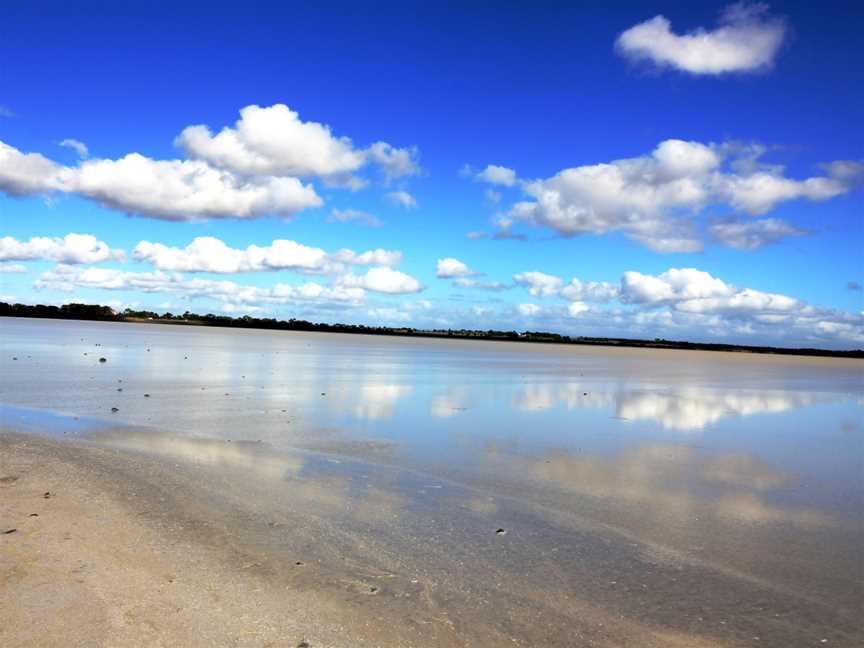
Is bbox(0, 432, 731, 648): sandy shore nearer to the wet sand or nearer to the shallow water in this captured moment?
the wet sand

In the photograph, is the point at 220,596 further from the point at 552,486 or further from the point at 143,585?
the point at 552,486

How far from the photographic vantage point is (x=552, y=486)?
32.2ft

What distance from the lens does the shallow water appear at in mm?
5820

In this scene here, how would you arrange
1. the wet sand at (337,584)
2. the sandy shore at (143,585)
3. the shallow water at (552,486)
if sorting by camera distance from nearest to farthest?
the sandy shore at (143,585)
the wet sand at (337,584)
the shallow water at (552,486)

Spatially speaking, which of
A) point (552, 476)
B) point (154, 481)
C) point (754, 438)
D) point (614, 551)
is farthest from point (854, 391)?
point (154, 481)

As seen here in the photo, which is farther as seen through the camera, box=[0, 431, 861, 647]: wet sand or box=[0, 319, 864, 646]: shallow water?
box=[0, 319, 864, 646]: shallow water

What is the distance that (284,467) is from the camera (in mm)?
10250

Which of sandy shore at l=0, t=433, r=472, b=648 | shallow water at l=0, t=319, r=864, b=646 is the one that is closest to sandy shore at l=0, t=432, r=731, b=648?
sandy shore at l=0, t=433, r=472, b=648

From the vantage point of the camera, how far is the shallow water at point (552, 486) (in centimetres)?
582

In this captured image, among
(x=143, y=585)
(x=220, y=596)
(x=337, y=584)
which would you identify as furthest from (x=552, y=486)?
(x=143, y=585)

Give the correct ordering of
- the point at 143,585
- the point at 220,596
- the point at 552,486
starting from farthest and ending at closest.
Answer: the point at 552,486 < the point at 143,585 < the point at 220,596

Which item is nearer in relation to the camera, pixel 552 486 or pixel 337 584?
pixel 337 584

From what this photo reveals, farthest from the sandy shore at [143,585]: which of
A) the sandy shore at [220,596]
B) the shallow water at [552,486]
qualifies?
the shallow water at [552,486]

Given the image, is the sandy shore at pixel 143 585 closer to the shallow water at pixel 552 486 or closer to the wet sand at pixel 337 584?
the wet sand at pixel 337 584
